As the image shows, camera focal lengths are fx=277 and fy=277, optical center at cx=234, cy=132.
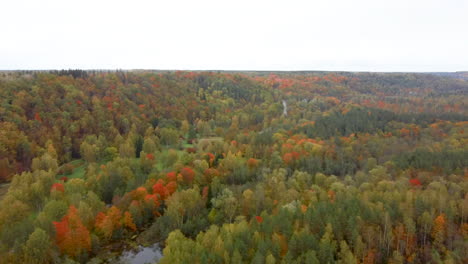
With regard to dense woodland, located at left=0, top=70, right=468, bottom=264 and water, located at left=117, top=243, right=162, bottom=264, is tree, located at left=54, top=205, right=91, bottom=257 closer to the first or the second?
dense woodland, located at left=0, top=70, right=468, bottom=264

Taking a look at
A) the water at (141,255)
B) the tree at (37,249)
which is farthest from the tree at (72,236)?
the water at (141,255)

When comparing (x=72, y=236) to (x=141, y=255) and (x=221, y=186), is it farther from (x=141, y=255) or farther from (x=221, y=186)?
(x=221, y=186)

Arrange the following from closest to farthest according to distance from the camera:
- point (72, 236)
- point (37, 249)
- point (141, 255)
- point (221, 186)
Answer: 1. point (37, 249)
2. point (72, 236)
3. point (141, 255)
4. point (221, 186)

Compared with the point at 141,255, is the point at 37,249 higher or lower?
higher

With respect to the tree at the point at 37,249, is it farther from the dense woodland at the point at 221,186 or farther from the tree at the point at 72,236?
the tree at the point at 72,236

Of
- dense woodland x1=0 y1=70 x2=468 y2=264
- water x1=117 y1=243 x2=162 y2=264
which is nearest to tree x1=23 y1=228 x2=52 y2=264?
dense woodland x1=0 y1=70 x2=468 y2=264

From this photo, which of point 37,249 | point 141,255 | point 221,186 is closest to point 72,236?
point 37,249
